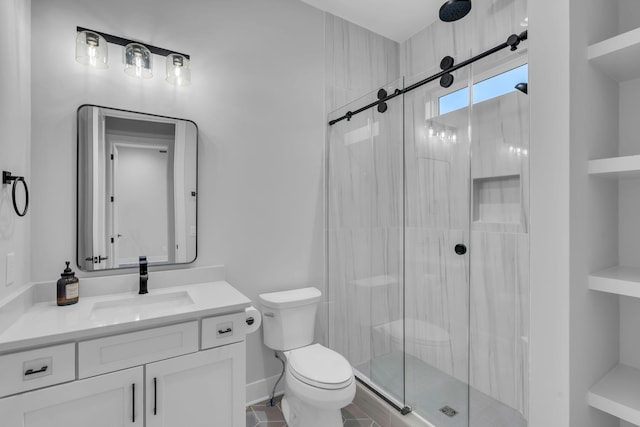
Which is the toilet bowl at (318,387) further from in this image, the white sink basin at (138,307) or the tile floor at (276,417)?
the white sink basin at (138,307)

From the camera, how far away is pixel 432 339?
212cm

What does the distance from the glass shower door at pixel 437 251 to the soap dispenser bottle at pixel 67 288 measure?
6.23ft

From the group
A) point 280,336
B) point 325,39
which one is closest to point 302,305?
point 280,336

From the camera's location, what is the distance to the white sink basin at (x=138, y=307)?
1.39 metres

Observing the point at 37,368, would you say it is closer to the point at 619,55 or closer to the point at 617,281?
the point at 617,281

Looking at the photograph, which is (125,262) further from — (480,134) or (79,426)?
(480,134)

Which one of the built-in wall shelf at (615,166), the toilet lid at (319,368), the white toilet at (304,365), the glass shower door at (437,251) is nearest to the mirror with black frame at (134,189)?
the white toilet at (304,365)

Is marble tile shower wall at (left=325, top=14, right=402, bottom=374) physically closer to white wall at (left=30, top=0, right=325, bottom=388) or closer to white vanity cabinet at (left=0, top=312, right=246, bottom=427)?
white wall at (left=30, top=0, right=325, bottom=388)

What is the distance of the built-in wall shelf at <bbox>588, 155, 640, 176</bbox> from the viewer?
0.72 m

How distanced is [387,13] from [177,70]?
1.73m

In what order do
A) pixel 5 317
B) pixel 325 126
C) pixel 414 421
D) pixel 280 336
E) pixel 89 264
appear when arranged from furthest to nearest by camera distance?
pixel 325 126 < pixel 280 336 < pixel 414 421 < pixel 89 264 < pixel 5 317

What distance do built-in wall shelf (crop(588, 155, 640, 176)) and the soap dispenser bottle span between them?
209 cm

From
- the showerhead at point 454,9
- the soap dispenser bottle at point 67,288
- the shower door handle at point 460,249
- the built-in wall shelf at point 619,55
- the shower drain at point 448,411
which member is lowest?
the shower drain at point 448,411

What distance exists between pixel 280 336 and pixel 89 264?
1177 millimetres
